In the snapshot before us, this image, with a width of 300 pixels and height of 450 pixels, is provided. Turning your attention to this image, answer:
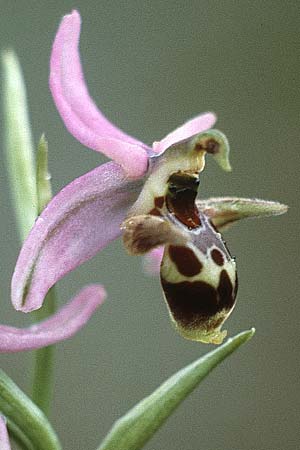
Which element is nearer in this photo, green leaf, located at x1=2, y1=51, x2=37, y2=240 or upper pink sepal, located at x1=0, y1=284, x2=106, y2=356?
upper pink sepal, located at x1=0, y1=284, x2=106, y2=356

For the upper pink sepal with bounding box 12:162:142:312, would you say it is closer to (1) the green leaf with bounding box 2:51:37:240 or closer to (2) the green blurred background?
(1) the green leaf with bounding box 2:51:37:240

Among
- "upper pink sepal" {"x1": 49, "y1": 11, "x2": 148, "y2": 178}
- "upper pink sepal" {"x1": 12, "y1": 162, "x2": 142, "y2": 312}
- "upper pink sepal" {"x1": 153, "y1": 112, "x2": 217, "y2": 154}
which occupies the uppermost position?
"upper pink sepal" {"x1": 49, "y1": 11, "x2": 148, "y2": 178}

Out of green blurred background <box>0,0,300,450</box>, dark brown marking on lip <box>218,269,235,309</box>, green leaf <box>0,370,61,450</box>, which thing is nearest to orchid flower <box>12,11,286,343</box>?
dark brown marking on lip <box>218,269,235,309</box>

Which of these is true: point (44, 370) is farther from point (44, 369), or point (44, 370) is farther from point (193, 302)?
point (193, 302)

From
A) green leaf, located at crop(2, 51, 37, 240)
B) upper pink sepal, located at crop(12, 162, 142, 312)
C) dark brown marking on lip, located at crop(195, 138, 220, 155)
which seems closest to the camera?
upper pink sepal, located at crop(12, 162, 142, 312)

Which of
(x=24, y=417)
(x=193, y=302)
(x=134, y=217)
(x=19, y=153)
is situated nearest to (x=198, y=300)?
(x=193, y=302)

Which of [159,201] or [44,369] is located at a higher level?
[159,201]

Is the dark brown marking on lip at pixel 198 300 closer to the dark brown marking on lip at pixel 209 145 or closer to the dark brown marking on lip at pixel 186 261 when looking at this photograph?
the dark brown marking on lip at pixel 186 261

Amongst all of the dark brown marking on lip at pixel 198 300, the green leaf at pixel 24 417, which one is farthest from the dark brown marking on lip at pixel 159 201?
the green leaf at pixel 24 417
